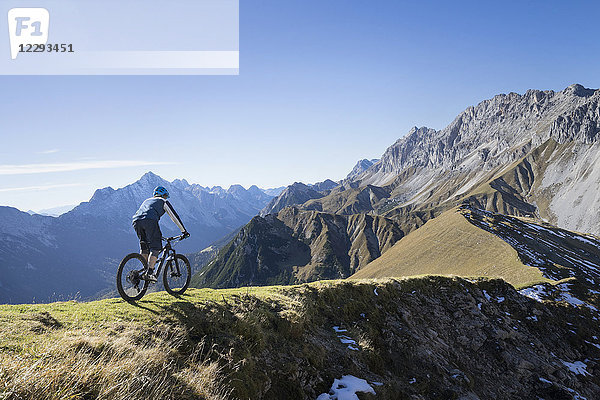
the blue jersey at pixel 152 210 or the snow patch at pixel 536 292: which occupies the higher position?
the blue jersey at pixel 152 210

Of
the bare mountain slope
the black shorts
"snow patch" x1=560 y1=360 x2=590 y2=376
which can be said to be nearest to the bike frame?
the black shorts

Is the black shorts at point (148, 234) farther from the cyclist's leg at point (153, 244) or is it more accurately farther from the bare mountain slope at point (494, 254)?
the bare mountain slope at point (494, 254)

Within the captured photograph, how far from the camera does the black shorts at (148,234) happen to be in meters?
10.7

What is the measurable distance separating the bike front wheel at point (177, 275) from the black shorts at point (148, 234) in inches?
47.6

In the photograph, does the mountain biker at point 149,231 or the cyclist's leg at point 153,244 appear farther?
the cyclist's leg at point 153,244

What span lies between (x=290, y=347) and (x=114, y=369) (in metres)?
5.96

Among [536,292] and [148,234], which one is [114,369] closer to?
[148,234]

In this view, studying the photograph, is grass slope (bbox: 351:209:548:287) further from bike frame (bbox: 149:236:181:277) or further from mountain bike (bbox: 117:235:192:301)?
bike frame (bbox: 149:236:181:277)

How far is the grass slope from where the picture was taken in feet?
241

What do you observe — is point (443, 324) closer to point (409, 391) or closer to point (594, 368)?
point (409, 391)

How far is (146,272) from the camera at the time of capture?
429 inches

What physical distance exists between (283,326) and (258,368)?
261 centimetres

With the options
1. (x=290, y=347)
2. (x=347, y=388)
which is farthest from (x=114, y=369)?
(x=347, y=388)

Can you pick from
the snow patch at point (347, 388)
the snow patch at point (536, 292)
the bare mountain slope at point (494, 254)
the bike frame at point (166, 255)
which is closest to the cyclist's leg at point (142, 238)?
the bike frame at point (166, 255)
